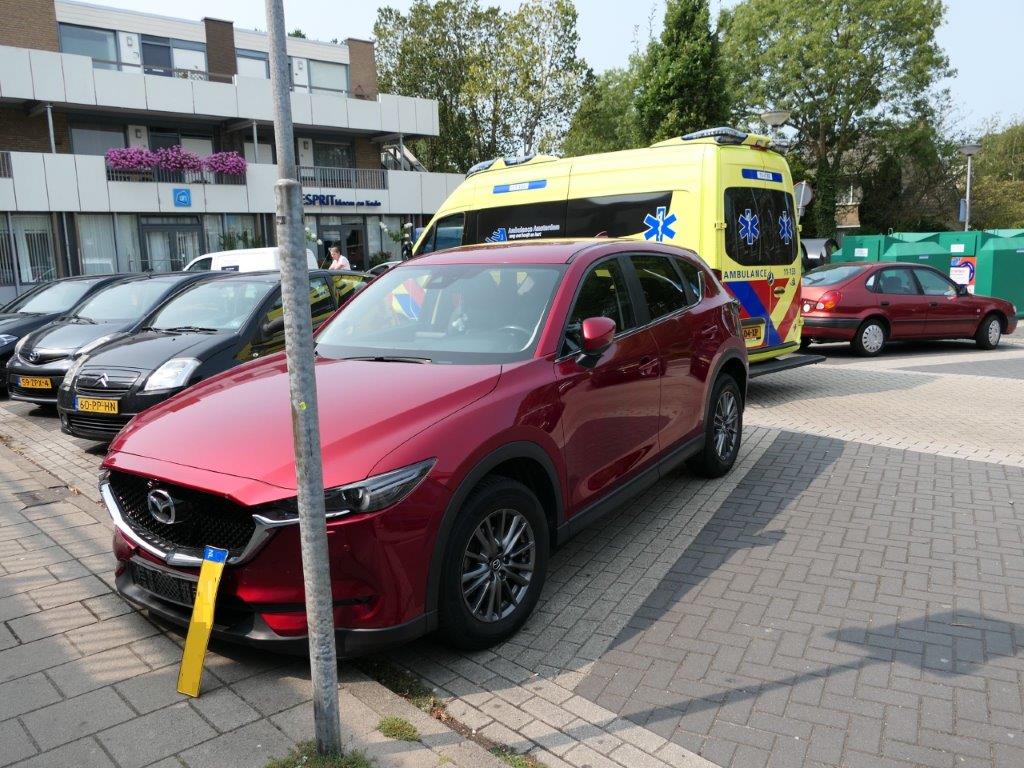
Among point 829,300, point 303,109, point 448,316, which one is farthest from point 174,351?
point 303,109

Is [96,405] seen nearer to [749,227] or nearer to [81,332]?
[81,332]

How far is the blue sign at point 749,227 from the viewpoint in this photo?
27.7ft

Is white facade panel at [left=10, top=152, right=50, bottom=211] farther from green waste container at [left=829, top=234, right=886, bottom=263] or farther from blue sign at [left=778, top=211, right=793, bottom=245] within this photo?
green waste container at [left=829, top=234, right=886, bottom=263]

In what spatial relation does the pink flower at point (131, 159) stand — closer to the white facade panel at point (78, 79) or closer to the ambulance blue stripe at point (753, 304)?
the white facade panel at point (78, 79)

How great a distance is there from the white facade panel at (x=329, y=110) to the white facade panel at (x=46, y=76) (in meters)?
8.35

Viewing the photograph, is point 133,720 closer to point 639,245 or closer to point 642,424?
point 642,424

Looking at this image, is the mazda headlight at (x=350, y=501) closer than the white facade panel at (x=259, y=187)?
Yes

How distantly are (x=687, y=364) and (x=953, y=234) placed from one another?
58.3ft

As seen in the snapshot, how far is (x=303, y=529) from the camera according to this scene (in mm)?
2527

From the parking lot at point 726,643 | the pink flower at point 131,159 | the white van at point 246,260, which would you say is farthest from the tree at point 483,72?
the parking lot at point 726,643

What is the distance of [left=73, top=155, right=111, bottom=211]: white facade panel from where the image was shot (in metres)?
24.6

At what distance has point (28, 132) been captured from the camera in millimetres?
25406

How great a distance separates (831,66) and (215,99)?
27.0m

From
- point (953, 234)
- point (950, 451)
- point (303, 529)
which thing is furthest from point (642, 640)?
point (953, 234)
